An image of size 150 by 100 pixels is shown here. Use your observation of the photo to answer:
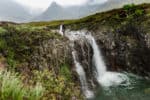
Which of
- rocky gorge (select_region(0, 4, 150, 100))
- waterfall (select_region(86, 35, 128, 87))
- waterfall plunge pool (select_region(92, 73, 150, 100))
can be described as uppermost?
rocky gorge (select_region(0, 4, 150, 100))

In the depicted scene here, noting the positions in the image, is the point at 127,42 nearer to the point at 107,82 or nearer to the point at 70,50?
the point at 107,82

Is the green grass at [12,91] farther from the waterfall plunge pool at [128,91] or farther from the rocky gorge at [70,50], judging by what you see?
the waterfall plunge pool at [128,91]

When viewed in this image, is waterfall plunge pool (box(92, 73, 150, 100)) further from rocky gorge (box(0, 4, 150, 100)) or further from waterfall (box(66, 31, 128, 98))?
rocky gorge (box(0, 4, 150, 100))

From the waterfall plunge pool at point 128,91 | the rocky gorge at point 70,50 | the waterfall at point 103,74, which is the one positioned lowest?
the waterfall plunge pool at point 128,91

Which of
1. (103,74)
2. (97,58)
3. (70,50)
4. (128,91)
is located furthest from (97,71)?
(70,50)

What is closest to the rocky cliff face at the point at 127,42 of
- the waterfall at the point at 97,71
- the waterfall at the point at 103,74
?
the waterfall at the point at 103,74

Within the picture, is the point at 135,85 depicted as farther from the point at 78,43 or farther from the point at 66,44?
the point at 66,44

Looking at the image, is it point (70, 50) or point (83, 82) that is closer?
point (70, 50)

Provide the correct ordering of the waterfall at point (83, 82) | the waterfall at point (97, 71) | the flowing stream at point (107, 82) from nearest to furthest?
1. the waterfall at point (83, 82)
2. the flowing stream at point (107, 82)
3. the waterfall at point (97, 71)

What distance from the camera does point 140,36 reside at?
4825 centimetres

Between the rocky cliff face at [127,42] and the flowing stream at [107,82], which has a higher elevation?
the rocky cliff face at [127,42]

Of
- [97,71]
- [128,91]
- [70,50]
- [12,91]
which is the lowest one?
[128,91]

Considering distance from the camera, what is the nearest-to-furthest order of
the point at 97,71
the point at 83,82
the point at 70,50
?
1. the point at 70,50
2. the point at 83,82
3. the point at 97,71

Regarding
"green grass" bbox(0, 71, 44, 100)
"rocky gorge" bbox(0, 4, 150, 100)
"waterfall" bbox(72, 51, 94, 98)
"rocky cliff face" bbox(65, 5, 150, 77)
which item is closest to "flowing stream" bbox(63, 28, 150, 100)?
"waterfall" bbox(72, 51, 94, 98)
